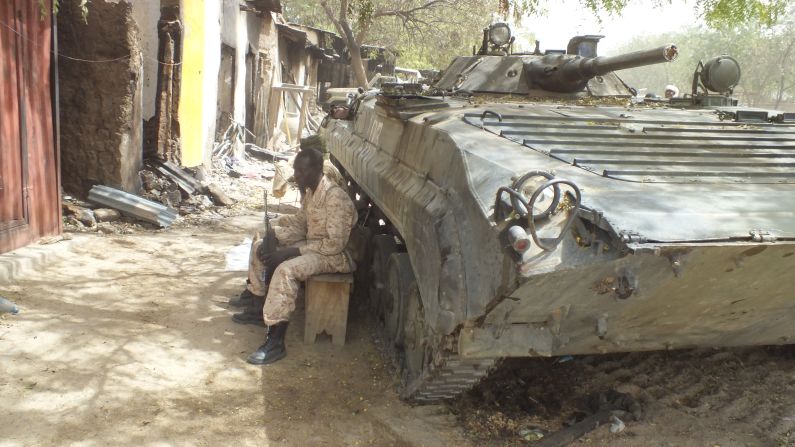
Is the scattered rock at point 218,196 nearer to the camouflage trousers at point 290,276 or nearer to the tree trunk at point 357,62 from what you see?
the camouflage trousers at point 290,276

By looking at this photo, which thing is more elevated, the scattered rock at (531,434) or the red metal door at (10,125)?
the red metal door at (10,125)

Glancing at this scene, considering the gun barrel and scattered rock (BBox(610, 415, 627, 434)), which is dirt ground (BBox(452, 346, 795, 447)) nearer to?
scattered rock (BBox(610, 415, 627, 434))

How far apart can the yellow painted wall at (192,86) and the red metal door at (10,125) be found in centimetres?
356

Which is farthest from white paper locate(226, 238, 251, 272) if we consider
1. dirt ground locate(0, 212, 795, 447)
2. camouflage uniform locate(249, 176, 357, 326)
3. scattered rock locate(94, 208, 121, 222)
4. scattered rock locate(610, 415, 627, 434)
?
scattered rock locate(610, 415, 627, 434)

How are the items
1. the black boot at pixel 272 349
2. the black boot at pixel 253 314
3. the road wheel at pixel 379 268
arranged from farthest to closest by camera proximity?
the black boot at pixel 253 314 → the road wheel at pixel 379 268 → the black boot at pixel 272 349

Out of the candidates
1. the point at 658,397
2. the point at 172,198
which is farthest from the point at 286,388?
the point at 172,198

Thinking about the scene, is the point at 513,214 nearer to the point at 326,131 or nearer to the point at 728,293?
the point at 728,293

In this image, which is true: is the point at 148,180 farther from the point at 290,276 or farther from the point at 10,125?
the point at 290,276

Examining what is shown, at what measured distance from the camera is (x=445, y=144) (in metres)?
3.59

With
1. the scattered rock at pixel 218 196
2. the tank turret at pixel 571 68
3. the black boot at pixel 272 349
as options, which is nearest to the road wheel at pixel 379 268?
the black boot at pixel 272 349

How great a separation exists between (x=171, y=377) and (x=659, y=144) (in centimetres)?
283

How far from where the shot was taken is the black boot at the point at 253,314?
4992 mm

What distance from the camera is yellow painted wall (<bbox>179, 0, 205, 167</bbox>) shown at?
9.45m

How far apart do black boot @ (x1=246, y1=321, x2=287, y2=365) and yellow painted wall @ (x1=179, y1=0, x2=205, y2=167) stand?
5.59 metres
